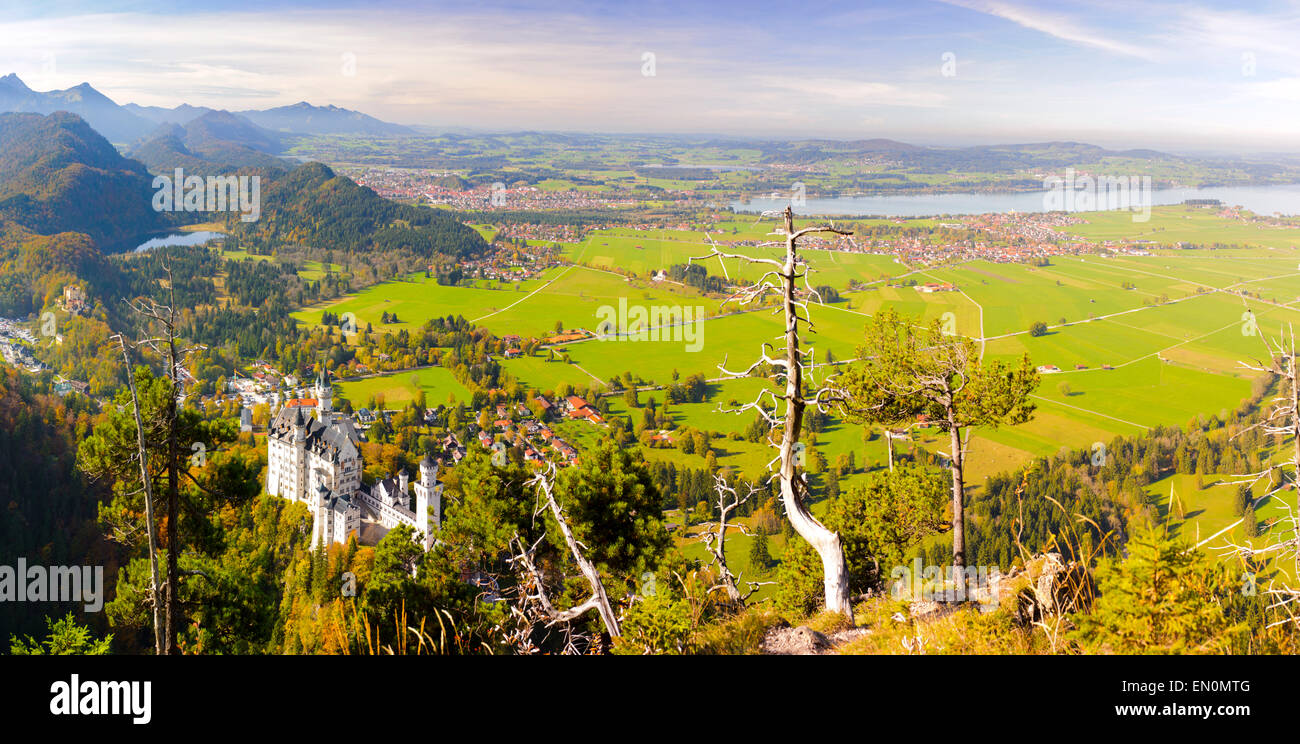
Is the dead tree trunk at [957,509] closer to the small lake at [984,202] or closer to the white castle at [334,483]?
the white castle at [334,483]

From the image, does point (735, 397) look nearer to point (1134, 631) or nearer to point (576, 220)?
point (1134, 631)

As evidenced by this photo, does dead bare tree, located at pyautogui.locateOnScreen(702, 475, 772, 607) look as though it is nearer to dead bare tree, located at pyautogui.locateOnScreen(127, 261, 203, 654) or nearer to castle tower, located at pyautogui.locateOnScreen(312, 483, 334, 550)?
dead bare tree, located at pyautogui.locateOnScreen(127, 261, 203, 654)

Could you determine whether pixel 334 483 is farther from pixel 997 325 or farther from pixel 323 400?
pixel 997 325

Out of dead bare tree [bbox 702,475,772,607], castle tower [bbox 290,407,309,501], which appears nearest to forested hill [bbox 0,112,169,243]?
castle tower [bbox 290,407,309,501]

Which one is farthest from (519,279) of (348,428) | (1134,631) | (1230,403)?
(1134,631)

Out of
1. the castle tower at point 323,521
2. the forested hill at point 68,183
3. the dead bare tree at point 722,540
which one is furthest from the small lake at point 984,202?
the forested hill at point 68,183

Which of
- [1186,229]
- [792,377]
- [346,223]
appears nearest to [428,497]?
[792,377]
